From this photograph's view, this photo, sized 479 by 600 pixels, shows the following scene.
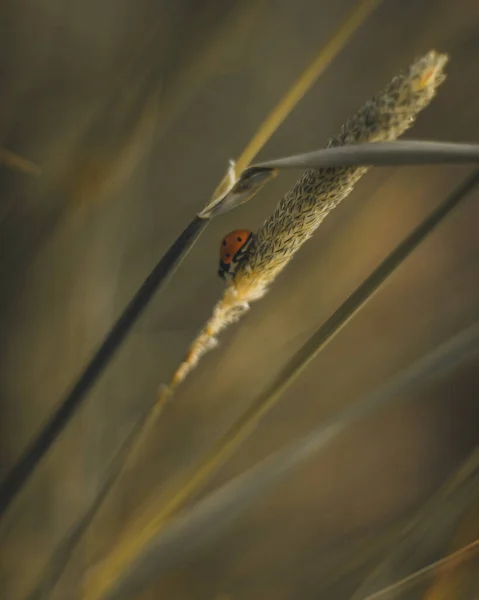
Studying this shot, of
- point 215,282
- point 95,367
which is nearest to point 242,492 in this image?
point 95,367

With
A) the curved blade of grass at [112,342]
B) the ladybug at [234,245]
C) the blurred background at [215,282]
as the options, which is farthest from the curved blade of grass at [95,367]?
the blurred background at [215,282]

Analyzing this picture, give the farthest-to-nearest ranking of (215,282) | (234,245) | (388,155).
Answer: (215,282), (234,245), (388,155)

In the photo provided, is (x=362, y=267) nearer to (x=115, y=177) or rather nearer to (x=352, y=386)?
(x=352, y=386)

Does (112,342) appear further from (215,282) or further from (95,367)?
(215,282)

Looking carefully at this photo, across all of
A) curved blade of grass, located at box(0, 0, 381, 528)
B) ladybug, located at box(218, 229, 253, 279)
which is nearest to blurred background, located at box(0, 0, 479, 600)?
ladybug, located at box(218, 229, 253, 279)

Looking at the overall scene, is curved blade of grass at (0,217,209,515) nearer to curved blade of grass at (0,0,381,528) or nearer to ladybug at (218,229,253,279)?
curved blade of grass at (0,0,381,528)

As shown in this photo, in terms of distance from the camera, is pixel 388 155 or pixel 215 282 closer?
pixel 388 155

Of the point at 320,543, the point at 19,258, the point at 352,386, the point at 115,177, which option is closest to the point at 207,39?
the point at 115,177

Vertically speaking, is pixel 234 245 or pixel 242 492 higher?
pixel 234 245

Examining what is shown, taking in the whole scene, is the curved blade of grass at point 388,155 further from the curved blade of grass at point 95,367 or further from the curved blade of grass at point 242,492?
the curved blade of grass at point 242,492
